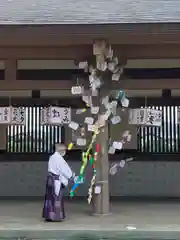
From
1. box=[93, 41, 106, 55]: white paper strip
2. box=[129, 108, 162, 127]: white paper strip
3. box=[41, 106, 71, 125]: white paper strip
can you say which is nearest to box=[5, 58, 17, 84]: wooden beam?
box=[41, 106, 71, 125]: white paper strip

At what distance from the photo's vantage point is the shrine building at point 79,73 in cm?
929

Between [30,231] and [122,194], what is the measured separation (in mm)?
5189

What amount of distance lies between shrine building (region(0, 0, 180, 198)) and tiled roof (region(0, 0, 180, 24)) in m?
0.02

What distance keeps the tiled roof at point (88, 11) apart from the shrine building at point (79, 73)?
2 centimetres

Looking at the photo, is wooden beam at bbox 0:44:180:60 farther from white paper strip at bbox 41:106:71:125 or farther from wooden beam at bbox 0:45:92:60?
white paper strip at bbox 41:106:71:125

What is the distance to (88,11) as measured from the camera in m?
9.72

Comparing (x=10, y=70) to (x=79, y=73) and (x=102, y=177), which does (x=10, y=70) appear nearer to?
(x=79, y=73)

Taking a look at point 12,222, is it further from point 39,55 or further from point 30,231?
point 39,55

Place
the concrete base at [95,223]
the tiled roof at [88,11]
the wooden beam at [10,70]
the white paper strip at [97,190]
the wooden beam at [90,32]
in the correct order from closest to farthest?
1. the concrete base at [95,223]
2. the wooden beam at [90,32]
3. the tiled roof at [88,11]
4. the white paper strip at [97,190]
5. the wooden beam at [10,70]

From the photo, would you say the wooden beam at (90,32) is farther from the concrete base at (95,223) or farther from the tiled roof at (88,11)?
the concrete base at (95,223)

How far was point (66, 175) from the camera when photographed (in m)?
10.1

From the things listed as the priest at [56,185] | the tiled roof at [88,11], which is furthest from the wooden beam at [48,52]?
the priest at [56,185]

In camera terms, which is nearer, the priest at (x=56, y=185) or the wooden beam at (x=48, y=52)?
the priest at (x=56, y=185)

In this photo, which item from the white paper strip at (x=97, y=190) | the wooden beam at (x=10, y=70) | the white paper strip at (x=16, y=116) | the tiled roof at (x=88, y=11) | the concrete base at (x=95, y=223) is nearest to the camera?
the concrete base at (x=95, y=223)
